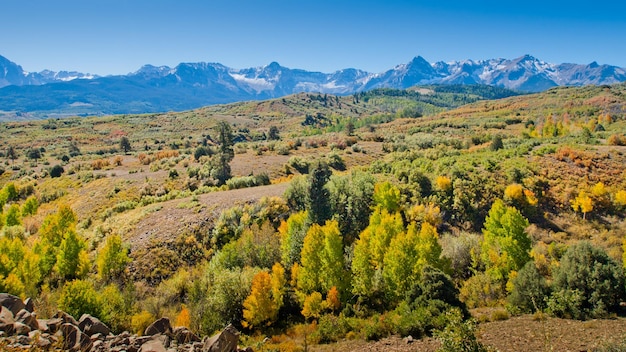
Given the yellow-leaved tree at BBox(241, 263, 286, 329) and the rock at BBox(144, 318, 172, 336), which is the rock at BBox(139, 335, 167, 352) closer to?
the rock at BBox(144, 318, 172, 336)

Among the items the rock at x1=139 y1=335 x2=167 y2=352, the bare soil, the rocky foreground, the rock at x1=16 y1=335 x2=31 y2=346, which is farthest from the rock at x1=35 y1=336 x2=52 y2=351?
the bare soil

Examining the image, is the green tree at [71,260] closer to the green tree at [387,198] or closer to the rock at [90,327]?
the rock at [90,327]

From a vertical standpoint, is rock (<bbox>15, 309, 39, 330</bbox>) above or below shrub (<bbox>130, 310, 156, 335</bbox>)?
above

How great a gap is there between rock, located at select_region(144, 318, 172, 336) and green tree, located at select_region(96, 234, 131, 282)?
16.3 meters

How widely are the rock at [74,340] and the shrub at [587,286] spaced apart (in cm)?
2067

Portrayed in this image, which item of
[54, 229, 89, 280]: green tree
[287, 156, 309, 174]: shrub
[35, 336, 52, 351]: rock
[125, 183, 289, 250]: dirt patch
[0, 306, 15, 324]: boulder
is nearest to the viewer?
[35, 336, 52, 351]: rock

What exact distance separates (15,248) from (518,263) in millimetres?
36502

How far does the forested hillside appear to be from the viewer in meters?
20.0

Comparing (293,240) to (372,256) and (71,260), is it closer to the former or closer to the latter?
(372,256)

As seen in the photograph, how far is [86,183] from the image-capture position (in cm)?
5959

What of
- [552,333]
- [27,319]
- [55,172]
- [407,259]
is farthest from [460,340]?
[55,172]

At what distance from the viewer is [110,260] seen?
27.1 m

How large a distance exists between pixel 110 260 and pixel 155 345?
60.7 ft

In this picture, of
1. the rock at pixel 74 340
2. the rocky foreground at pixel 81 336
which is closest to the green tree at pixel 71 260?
the rocky foreground at pixel 81 336
